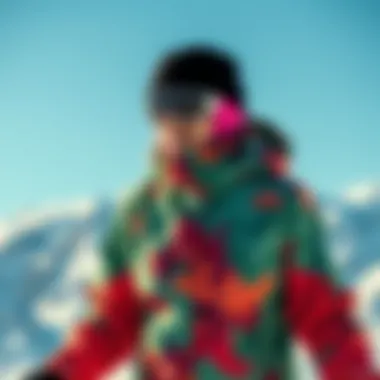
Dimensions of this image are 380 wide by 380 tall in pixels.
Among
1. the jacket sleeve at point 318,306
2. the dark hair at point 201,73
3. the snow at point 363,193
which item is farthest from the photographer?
the snow at point 363,193

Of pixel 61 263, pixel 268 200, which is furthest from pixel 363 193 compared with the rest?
pixel 61 263

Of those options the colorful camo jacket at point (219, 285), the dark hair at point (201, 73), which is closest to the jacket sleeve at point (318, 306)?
the colorful camo jacket at point (219, 285)

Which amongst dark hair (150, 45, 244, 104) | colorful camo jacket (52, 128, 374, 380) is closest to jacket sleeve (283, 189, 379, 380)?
colorful camo jacket (52, 128, 374, 380)

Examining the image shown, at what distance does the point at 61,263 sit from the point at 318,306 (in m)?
0.30

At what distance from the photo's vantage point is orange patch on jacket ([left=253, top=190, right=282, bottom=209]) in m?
0.88

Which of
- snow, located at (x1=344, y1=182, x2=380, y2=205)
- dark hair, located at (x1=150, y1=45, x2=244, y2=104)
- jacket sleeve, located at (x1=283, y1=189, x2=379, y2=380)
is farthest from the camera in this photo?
snow, located at (x1=344, y1=182, x2=380, y2=205)

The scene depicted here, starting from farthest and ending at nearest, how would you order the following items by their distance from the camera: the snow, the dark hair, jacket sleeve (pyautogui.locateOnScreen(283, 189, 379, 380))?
1. the snow
2. the dark hair
3. jacket sleeve (pyautogui.locateOnScreen(283, 189, 379, 380))

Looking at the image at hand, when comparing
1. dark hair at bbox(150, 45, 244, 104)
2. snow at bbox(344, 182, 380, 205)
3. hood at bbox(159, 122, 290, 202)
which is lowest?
hood at bbox(159, 122, 290, 202)

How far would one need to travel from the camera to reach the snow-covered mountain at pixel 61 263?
992mm

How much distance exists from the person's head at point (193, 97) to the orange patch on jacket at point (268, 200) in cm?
6

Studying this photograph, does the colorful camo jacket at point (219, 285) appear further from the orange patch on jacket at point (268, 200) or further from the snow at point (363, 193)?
the snow at point (363, 193)

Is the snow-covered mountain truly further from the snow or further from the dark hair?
the dark hair

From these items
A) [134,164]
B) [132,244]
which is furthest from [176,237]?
[134,164]

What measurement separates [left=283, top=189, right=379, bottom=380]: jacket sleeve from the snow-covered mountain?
75 millimetres
